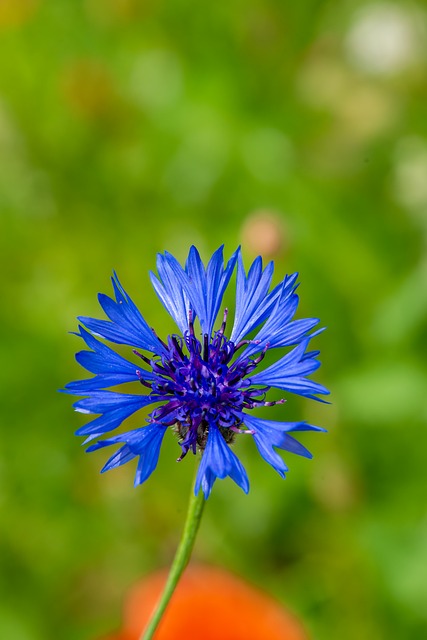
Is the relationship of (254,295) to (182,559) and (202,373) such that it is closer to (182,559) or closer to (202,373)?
(202,373)

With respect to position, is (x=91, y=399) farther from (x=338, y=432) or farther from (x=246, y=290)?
(x=338, y=432)

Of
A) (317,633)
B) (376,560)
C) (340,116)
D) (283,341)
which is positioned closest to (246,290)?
(283,341)

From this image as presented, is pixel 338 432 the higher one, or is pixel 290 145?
pixel 290 145

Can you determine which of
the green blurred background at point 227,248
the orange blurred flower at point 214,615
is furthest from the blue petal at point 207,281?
the green blurred background at point 227,248

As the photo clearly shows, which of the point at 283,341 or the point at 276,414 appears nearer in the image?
the point at 283,341

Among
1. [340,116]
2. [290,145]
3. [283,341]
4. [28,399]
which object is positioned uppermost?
[340,116]

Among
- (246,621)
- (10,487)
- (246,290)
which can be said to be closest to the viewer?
(246,290)
